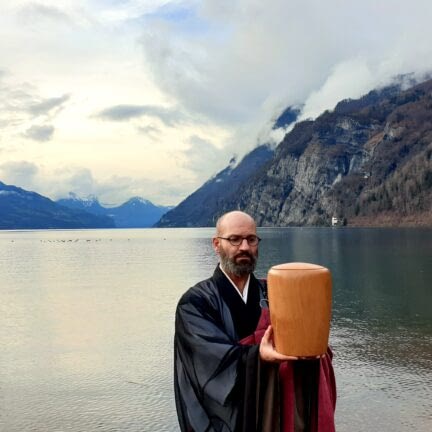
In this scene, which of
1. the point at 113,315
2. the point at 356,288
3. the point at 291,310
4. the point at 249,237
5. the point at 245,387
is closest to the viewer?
the point at 291,310

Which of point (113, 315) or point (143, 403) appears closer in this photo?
point (143, 403)

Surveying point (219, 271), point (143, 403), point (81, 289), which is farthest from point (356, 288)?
point (219, 271)

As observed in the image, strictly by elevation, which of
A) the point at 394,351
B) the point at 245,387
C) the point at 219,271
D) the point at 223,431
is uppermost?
the point at 219,271

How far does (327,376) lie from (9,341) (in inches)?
1301

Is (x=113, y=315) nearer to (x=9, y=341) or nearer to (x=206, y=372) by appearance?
(x=9, y=341)

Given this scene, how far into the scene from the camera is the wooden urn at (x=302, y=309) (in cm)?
364

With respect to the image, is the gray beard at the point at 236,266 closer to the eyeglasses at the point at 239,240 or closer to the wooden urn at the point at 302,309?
the eyeglasses at the point at 239,240

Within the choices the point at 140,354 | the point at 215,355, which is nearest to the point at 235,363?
the point at 215,355

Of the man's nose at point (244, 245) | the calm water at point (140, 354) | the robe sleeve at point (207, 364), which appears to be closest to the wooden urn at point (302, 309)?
the robe sleeve at point (207, 364)

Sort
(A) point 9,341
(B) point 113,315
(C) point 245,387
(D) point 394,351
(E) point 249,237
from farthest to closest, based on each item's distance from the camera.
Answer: (B) point 113,315 → (A) point 9,341 → (D) point 394,351 → (E) point 249,237 → (C) point 245,387

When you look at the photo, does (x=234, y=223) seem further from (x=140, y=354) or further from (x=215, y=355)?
(x=140, y=354)

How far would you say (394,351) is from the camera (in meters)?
27.6

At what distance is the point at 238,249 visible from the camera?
469 cm

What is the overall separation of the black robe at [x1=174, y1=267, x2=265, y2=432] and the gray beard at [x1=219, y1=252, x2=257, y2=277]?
90mm
